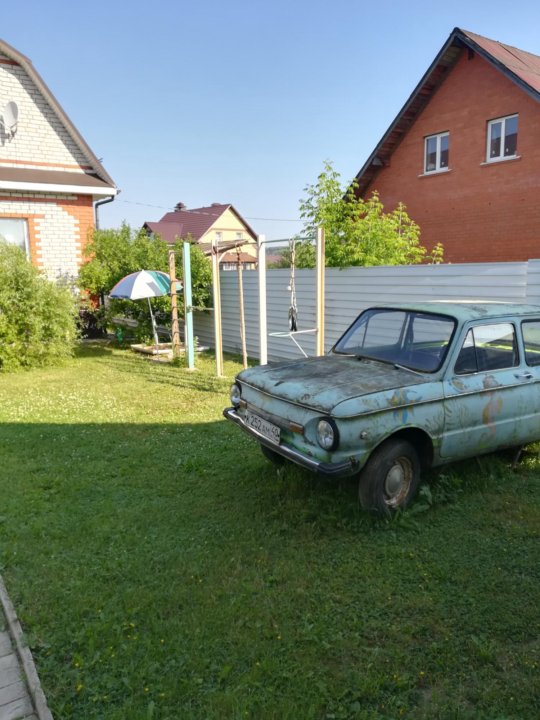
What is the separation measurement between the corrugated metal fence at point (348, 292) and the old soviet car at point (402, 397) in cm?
182

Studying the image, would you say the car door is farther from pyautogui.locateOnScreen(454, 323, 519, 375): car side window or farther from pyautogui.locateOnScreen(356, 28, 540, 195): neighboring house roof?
pyautogui.locateOnScreen(356, 28, 540, 195): neighboring house roof

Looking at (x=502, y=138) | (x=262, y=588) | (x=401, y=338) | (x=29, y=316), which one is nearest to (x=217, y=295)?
(x=29, y=316)

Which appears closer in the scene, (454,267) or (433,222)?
(454,267)

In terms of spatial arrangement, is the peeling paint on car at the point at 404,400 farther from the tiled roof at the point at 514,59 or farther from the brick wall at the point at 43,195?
the tiled roof at the point at 514,59

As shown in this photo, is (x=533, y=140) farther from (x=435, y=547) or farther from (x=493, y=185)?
(x=435, y=547)

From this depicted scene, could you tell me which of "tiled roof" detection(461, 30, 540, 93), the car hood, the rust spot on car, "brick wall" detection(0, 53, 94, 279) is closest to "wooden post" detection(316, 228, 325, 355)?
the car hood

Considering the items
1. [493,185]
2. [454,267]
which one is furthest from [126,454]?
[493,185]

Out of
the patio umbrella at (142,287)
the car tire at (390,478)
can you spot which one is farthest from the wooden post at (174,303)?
the car tire at (390,478)

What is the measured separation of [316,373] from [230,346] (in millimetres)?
8197

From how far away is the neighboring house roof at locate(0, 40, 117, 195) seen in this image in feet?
44.2

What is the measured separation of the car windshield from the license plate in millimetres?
1223

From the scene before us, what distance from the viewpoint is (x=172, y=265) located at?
11.2m

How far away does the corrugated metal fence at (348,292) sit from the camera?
6980 millimetres

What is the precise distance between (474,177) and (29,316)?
1301 cm
